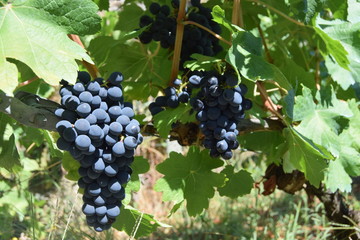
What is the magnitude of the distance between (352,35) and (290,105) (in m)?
0.33

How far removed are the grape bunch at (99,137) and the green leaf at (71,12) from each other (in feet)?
→ 0.48

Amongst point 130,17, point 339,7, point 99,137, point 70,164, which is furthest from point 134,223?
point 339,7

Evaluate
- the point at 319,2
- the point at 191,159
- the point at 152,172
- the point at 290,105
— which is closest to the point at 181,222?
the point at 152,172

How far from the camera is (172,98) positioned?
171 centimetres

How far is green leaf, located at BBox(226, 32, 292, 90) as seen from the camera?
4.69ft

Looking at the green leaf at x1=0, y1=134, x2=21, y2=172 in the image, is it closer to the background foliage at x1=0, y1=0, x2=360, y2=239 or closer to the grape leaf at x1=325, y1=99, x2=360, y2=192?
the background foliage at x1=0, y1=0, x2=360, y2=239

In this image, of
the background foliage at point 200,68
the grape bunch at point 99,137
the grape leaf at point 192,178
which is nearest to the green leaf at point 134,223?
the background foliage at point 200,68

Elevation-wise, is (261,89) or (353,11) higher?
(353,11)

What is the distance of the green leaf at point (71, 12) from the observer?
135 cm

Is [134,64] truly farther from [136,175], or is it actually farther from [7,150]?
[7,150]

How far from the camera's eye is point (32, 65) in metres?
1.23

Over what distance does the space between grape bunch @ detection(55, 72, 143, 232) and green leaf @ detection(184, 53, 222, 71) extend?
0.84ft

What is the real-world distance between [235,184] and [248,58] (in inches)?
27.1

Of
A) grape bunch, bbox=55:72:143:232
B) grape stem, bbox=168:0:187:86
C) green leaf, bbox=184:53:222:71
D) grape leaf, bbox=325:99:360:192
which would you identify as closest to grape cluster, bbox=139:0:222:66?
grape stem, bbox=168:0:187:86
